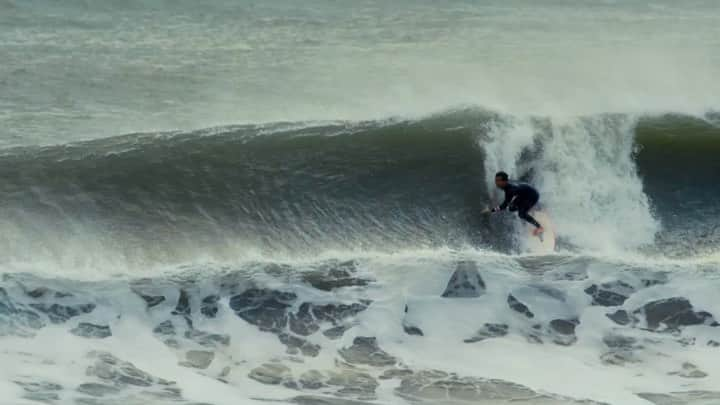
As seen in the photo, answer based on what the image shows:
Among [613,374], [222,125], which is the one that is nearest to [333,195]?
[222,125]

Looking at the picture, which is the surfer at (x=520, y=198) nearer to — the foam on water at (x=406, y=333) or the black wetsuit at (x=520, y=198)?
the black wetsuit at (x=520, y=198)

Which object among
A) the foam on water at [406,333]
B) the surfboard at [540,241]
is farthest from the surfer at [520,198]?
the foam on water at [406,333]

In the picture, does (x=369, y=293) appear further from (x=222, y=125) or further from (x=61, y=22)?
(x=61, y=22)

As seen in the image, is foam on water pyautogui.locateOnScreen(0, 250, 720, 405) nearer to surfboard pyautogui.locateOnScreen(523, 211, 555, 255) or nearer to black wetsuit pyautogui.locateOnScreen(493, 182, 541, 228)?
surfboard pyautogui.locateOnScreen(523, 211, 555, 255)

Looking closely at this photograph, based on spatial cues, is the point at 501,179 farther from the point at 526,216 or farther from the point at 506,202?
the point at 526,216

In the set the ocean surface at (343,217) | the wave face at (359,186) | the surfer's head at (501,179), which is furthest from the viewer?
the wave face at (359,186)

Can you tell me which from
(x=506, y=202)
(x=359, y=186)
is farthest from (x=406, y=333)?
(x=359, y=186)
